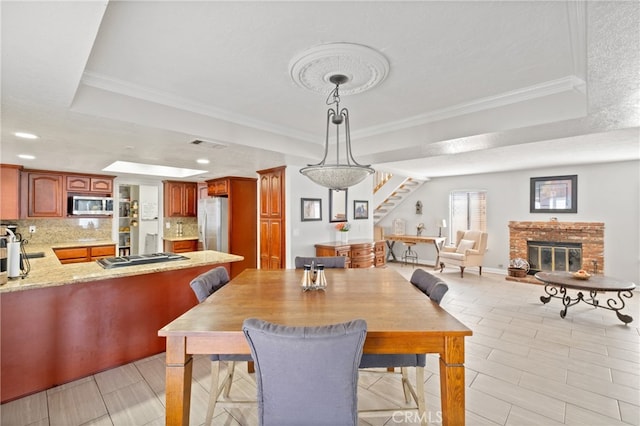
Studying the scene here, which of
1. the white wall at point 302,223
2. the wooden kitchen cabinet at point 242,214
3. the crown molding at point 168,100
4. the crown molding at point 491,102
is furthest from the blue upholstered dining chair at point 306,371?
the wooden kitchen cabinet at point 242,214

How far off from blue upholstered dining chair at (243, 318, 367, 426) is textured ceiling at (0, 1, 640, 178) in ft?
4.92

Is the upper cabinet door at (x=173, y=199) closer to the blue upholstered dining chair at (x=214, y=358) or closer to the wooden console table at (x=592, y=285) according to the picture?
the blue upholstered dining chair at (x=214, y=358)

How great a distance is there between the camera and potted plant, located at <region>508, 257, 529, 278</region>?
20.1ft

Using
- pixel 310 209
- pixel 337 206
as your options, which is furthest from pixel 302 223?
pixel 337 206

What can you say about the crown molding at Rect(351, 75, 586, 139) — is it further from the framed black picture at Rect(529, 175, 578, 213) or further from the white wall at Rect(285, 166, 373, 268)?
the framed black picture at Rect(529, 175, 578, 213)

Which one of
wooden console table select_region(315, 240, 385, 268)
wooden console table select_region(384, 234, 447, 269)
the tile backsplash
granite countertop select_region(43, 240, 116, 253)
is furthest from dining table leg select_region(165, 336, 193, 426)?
wooden console table select_region(384, 234, 447, 269)

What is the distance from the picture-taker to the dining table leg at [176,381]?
4.77ft

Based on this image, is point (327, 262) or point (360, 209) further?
point (360, 209)

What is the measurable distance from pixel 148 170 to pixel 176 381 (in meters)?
5.26

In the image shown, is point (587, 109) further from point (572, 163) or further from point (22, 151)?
point (22, 151)

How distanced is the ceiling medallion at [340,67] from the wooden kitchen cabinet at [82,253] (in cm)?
495

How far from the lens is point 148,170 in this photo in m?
5.72

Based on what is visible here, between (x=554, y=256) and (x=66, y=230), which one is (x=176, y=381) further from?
(x=554, y=256)

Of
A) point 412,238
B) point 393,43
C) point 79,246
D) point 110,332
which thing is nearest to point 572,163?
point 412,238
